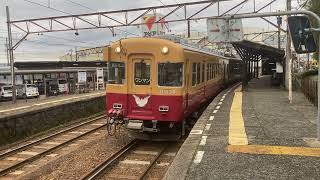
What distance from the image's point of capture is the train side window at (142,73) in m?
12.1

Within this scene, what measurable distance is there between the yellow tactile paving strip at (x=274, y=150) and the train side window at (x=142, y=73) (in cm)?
374

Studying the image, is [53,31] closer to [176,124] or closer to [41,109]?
[41,109]

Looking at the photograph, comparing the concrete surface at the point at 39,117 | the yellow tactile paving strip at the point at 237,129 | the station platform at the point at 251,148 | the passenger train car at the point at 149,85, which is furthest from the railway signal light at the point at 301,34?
the concrete surface at the point at 39,117

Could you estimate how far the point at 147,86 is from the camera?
12047mm

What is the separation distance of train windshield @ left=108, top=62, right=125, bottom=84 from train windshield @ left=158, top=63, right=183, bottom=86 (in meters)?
1.16

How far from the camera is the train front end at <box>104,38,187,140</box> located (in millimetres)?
11812

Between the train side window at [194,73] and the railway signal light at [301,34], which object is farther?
the train side window at [194,73]

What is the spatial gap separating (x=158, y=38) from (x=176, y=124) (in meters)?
2.51

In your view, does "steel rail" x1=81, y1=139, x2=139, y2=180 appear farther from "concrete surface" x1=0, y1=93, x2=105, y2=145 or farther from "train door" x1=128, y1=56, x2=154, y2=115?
"concrete surface" x1=0, y1=93, x2=105, y2=145

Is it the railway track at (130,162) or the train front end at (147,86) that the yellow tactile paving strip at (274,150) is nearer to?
the railway track at (130,162)

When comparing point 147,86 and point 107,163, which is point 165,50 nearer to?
point 147,86

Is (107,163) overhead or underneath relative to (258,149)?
underneath

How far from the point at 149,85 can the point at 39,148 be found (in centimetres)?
416

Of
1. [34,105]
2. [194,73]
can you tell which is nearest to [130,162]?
[194,73]
